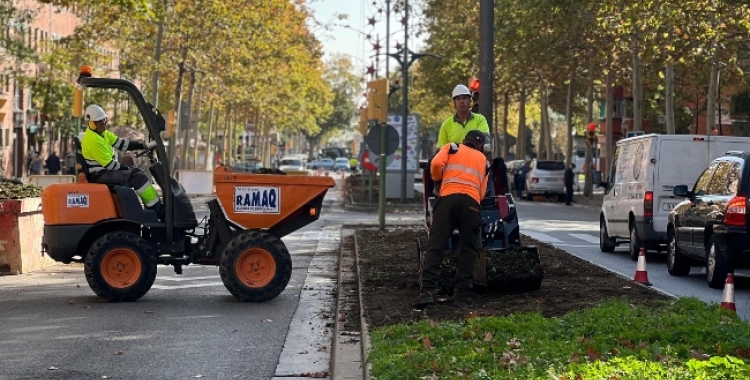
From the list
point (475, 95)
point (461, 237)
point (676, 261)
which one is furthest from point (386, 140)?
point (461, 237)

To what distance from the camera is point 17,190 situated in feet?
64.0

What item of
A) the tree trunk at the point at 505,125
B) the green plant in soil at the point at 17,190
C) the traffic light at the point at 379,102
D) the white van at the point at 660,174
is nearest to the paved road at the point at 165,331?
the green plant in soil at the point at 17,190

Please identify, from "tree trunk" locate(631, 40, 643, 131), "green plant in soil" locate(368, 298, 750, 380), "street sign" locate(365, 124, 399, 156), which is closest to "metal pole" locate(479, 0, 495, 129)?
"green plant in soil" locate(368, 298, 750, 380)

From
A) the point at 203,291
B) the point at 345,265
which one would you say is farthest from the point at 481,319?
the point at 345,265

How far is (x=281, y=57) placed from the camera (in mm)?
69250

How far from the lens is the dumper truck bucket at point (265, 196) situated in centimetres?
1496

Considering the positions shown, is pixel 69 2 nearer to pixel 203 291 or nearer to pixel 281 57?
pixel 203 291

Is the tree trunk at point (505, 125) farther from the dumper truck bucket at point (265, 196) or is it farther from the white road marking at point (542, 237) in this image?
the dumper truck bucket at point (265, 196)

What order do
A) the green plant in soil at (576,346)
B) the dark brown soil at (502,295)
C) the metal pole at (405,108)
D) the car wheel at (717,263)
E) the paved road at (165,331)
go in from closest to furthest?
the green plant in soil at (576,346) → the paved road at (165,331) → the dark brown soil at (502,295) → the car wheel at (717,263) → the metal pole at (405,108)

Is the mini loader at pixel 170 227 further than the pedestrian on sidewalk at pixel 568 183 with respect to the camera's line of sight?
No

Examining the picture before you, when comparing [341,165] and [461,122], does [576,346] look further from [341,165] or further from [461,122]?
[341,165]

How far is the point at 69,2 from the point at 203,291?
302 inches

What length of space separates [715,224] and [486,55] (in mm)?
3667

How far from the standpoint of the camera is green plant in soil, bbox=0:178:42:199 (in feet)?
62.0
